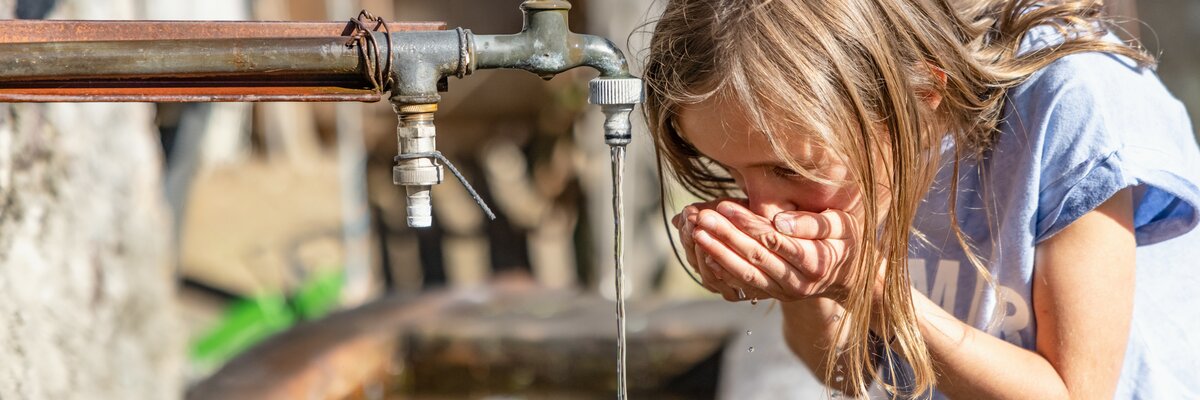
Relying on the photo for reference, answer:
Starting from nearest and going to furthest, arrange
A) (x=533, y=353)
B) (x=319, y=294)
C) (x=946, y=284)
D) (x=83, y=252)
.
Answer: (x=946, y=284) → (x=83, y=252) → (x=533, y=353) → (x=319, y=294)

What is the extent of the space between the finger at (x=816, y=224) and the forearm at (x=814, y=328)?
32 centimetres

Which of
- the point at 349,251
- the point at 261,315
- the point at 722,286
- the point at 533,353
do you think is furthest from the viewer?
the point at 349,251

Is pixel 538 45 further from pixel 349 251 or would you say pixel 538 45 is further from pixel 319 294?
pixel 349 251

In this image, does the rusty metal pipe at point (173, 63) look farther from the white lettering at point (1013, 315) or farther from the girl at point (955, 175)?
the white lettering at point (1013, 315)

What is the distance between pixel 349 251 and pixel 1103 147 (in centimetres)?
450

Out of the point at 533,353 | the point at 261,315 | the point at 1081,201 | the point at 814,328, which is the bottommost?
the point at 261,315

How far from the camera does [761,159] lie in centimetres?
136

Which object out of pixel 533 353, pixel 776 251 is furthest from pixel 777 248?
pixel 533 353

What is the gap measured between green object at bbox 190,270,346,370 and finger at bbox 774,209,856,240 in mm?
3367

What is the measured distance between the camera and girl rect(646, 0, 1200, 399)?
133 cm

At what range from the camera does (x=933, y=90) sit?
4.60ft

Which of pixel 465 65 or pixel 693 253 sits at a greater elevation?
Result: pixel 465 65

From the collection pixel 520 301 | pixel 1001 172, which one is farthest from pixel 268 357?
pixel 1001 172

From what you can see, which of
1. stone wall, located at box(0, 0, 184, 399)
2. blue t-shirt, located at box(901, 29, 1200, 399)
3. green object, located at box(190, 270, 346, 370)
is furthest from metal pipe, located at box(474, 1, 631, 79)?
green object, located at box(190, 270, 346, 370)
